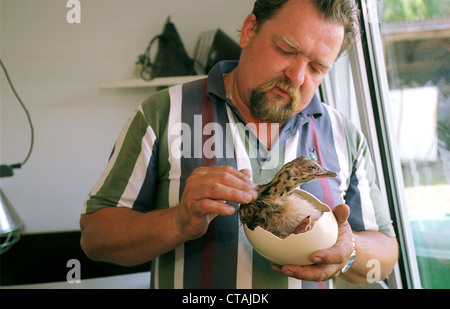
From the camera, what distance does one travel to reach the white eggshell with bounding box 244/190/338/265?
20.2 inches

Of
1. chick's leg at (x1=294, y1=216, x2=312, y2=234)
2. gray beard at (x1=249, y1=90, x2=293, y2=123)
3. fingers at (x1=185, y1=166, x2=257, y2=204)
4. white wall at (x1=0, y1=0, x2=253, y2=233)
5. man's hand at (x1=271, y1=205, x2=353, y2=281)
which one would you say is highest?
white wall at (x1=0, y1=0, x2=253, y2=233)

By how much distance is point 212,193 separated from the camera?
1.59ft

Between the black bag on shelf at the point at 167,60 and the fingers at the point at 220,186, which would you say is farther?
the black bag on shelf at the point at 167,60

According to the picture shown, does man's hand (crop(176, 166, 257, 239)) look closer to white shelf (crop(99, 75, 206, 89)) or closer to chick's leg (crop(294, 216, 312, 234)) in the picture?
chick's leg (crop(294, 216, 312, 234))

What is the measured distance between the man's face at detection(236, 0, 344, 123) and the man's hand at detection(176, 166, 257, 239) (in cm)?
22

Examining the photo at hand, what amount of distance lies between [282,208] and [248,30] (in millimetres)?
399

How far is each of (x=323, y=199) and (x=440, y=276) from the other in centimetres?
35

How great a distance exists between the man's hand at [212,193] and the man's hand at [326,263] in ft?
0.41

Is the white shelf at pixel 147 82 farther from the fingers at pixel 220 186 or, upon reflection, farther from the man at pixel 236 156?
the fingers at pixel 220 186

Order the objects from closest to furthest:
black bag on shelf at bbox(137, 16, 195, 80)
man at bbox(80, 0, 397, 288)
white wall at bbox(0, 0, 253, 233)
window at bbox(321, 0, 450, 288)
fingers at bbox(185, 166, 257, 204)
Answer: fingers at bbox(185, 166, 257, 204)
man at bbox(80, 0, 397, 288)
window at bbox(321, 0, 450, 288)
black bag on shelf at bbox(137, 16, 195, 80)
white wall at bbox(0, 0, 253, 233)

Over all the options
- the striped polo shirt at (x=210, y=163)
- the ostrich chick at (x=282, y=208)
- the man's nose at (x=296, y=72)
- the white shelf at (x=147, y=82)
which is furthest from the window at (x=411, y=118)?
the white shelf at (x=147, y=82)

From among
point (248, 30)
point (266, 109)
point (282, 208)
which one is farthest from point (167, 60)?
point (282, 208)

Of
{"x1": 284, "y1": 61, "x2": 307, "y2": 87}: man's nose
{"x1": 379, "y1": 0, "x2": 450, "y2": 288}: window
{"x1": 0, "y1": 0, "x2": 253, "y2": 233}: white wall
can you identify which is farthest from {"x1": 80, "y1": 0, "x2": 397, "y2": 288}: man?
{"x1": 0, "y1": 0, "x2": 253, "y2": 233}: white wall

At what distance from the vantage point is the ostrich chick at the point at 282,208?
1.73ft
